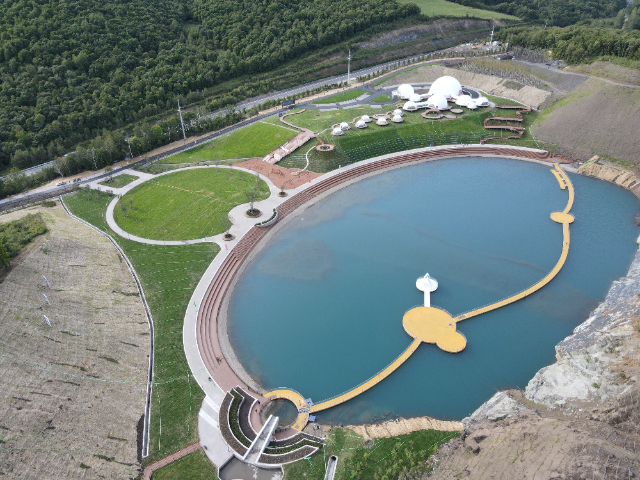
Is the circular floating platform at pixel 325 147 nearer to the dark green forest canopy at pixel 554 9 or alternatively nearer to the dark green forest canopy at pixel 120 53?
the dark green forest canopy at pixel 120 53

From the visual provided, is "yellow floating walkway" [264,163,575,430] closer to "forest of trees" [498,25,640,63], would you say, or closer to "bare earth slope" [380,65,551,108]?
"bare earth slope" [380,65,551,108]

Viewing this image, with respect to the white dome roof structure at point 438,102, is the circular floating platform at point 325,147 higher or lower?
lower

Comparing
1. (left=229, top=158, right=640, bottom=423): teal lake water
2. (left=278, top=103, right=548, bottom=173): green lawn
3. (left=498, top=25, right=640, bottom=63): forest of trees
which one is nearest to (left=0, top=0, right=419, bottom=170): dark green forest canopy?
(left=278, top=103, right=548, bottom=173): green lawn

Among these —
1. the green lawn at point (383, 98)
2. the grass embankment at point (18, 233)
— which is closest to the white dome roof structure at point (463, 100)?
the green lawn at point (383, 98)

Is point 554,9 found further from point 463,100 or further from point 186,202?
point 186,202

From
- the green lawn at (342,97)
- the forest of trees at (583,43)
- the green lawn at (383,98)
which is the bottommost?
the green lawn at (383,98)

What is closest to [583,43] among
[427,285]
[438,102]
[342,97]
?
[438,102]
